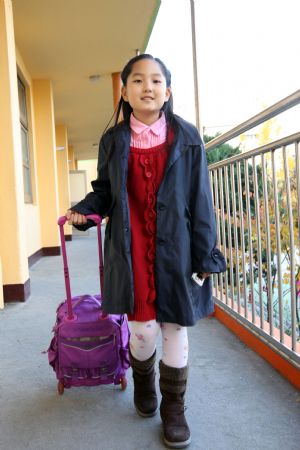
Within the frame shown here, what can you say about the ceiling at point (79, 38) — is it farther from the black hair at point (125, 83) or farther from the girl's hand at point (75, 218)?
the girl's hand at point (75, 218)

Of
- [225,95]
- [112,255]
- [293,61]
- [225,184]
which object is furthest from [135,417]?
[225,95]

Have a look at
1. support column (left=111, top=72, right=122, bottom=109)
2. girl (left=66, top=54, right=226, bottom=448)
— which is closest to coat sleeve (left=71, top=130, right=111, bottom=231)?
girl (left=66, top=54, right=226, bottom=448)

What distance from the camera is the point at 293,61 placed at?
8.20ft

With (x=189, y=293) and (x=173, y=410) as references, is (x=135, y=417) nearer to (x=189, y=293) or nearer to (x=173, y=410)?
(x=173, y=410)

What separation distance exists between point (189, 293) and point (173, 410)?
413 mm

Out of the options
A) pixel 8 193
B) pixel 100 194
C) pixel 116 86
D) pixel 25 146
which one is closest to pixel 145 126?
Result: pixel 100 194

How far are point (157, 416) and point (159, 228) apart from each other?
2.36 feet

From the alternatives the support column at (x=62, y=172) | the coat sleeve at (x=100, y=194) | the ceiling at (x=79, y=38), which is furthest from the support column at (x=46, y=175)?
the coat sleeve at (x=100, y=194)

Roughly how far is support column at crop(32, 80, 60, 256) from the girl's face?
5570 millimetres

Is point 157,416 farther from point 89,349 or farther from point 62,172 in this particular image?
point 62,172

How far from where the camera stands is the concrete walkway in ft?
4.45

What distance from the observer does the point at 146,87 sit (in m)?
1.36

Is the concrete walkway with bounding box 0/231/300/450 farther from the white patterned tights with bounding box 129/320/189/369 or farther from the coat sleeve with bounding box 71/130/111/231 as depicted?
the coat sleeve with bounding box 71/130/111/231

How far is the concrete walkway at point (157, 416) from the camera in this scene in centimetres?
136
